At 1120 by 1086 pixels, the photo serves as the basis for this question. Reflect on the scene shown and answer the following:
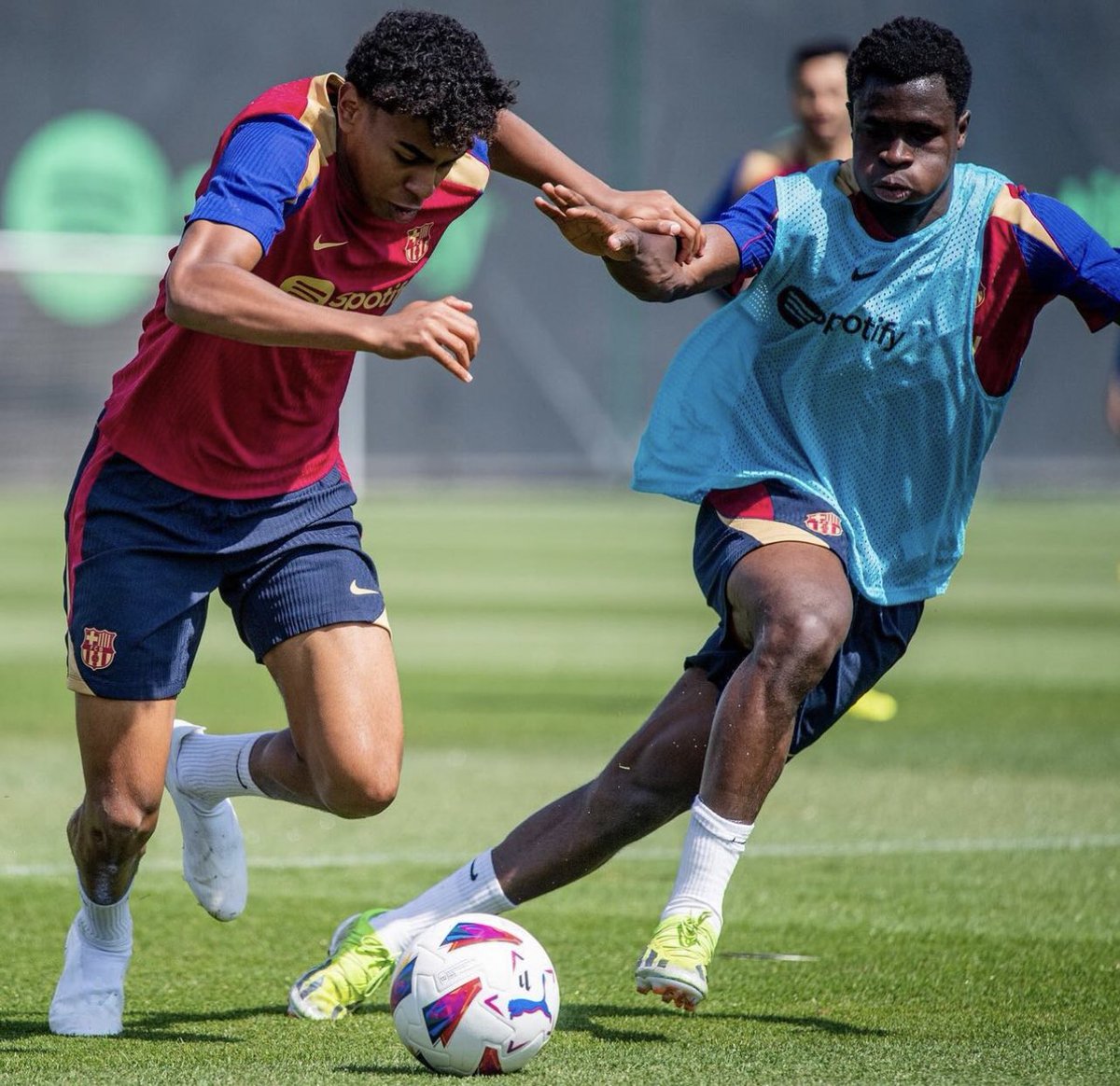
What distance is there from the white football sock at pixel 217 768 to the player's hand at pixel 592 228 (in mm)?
1542

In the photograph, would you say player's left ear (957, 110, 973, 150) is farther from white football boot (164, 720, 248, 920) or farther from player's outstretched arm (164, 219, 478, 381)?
white football boot (164, 720, 248, 920)

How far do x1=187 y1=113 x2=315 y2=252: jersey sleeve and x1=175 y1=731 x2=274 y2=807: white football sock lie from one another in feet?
4.86

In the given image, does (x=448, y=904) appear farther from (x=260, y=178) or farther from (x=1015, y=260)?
(x=1015, y=260)

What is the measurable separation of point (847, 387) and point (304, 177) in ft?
5.15

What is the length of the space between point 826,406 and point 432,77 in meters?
1.46

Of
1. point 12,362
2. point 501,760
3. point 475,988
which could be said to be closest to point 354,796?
point 475,988

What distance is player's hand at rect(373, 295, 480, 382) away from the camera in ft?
13.0

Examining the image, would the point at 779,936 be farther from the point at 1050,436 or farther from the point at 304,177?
the point at 1050,436

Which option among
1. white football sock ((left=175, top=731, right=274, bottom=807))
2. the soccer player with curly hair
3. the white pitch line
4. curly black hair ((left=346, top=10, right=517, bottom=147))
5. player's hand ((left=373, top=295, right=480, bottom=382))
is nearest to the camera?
player's hand ((left=373, top=295, right=480, bottom=382))

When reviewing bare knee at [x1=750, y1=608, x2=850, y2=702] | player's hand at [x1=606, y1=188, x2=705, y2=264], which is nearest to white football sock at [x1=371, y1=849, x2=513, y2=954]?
bare knee at [x1=750, y1=608, x2=850, y2=702]

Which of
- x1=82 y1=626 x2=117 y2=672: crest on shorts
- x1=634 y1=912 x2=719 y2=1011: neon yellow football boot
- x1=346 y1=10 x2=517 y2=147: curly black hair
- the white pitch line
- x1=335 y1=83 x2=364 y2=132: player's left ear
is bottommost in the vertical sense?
the white pitch line

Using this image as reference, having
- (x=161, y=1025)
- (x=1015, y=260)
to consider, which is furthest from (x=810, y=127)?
(x=161, y=1025)

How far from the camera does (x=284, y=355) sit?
4.79 meters

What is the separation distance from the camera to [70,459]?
29547 mm
